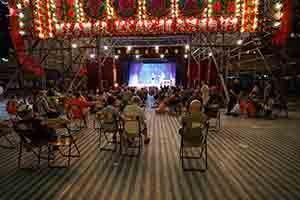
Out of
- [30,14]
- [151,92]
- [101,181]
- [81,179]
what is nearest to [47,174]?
[81,179]

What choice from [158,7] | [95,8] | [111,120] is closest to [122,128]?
[111,120]

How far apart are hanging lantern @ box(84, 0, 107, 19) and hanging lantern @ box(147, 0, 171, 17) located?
2.31 metres

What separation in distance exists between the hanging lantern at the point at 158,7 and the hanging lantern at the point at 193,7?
80cm

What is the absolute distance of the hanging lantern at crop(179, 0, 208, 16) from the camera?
10500 millimetres

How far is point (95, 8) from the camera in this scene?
10.9 metres

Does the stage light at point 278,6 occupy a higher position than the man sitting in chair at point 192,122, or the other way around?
the stage light at point 278,6

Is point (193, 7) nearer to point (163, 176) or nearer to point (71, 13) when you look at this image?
point (71, 13)

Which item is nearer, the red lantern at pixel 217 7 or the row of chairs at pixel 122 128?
the row of chairs at pixel 122 128

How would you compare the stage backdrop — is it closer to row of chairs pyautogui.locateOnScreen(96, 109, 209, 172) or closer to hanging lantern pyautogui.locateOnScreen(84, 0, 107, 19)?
hanging lantern pyautogui.locateOnScreen(84, 0, 107, 19)

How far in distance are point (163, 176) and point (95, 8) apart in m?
9.77

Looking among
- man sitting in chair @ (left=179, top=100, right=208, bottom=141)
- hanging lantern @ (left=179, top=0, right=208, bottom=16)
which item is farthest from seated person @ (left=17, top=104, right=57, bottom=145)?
hanging lantern @ (left=179, top=0, right=208, bottom=16)

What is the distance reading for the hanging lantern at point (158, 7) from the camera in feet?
34.7

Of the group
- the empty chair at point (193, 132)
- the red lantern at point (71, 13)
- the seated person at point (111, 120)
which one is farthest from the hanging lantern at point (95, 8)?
the empty chair at point (193, 132)

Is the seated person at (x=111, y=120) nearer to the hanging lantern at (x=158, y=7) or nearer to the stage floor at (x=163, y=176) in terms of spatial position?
the stage floor at (x=163, y=176)
